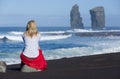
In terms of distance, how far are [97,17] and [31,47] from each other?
283 ft

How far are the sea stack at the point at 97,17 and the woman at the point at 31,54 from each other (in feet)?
278

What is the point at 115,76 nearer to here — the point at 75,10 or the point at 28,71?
the point at 28,71

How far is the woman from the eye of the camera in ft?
32.3

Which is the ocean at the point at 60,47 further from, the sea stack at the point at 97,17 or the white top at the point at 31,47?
the sea stack at the point at 97,17

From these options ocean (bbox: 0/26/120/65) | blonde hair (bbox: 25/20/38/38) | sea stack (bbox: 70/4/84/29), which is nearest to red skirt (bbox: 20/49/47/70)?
blonde hair (bbox: 25/20/38/38)

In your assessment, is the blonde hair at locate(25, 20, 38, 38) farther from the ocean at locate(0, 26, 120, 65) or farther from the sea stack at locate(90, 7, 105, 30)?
the sea stack at locate(90, 7, 105, 30)

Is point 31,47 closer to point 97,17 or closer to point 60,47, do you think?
point 60,47

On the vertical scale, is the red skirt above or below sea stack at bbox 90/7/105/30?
above

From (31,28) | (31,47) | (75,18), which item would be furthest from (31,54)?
(75,18)

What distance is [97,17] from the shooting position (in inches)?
3765

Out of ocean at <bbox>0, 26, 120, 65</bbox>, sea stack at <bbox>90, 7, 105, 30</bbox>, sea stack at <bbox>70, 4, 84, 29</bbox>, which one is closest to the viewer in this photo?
ocean at <bbox>0, 26, 120, 65</bbox>

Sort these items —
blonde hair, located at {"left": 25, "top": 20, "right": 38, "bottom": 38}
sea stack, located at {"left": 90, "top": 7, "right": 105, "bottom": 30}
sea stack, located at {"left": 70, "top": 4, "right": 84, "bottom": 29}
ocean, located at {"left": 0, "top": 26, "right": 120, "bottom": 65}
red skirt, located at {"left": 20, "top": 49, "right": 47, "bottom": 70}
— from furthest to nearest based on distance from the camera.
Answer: sea stack, located at {"left": 70, "top": 4, "right": 84, "bottom": 29} < sea stack, located at {"left": 90, "top": 7, "right": 105, "bottom": 30} < ocean, located at {"left": 0, "top": 26, "right": 120, "bottom": 65} < red skirt, located at {"left": 20, "top": 49, "right": 47, "bottom": 70} < blonde hair, located at {"left": 25, "top": 20, "right": 38, "bottom": 38}

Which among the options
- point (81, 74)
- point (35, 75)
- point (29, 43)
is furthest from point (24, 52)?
point (81, 74)

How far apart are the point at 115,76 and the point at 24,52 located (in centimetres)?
232
